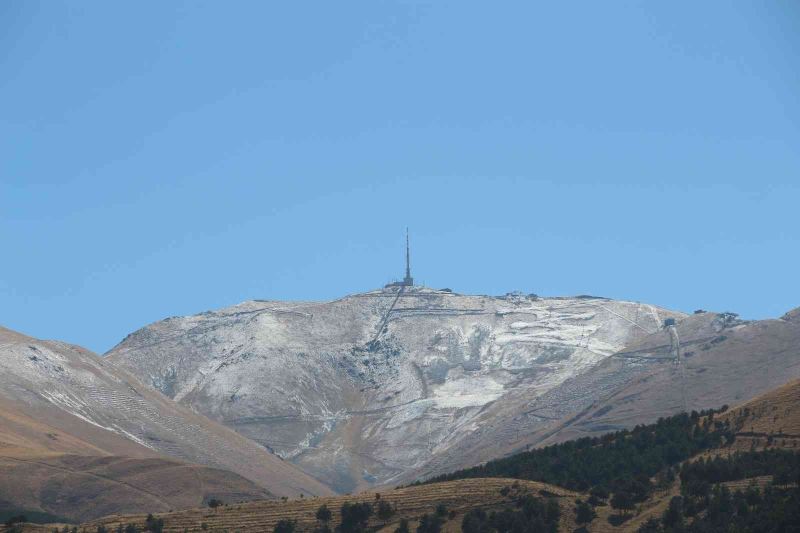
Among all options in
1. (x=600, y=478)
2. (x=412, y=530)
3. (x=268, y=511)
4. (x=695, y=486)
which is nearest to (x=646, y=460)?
(x=600, y=478)

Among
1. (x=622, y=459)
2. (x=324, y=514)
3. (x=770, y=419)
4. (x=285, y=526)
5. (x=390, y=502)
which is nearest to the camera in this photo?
(x=285, y=526)

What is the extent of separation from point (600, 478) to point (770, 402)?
25684mm

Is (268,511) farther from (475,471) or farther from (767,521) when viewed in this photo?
(767,521)

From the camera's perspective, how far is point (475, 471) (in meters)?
188

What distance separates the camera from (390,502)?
160625 mm

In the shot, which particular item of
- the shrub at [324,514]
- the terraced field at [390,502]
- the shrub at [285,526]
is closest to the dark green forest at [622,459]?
the terraced field at [390,502]

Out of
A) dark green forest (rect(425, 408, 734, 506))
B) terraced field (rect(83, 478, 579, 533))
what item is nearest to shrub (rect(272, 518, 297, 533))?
terraced field (rect(83, 478, 579, 533))

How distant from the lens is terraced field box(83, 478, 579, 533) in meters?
155

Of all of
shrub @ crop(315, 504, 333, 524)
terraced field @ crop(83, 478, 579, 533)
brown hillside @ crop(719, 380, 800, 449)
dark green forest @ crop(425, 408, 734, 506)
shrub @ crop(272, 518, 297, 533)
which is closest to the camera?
shrub @ crop(272, 518, 297, 533)

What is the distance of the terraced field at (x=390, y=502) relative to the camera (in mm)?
155000

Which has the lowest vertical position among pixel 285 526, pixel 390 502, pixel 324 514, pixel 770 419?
pixel 285 526

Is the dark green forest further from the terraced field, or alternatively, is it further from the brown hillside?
the terraced field

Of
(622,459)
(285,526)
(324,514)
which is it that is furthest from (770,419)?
(285,526)

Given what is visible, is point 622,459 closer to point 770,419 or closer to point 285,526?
point 770,419
